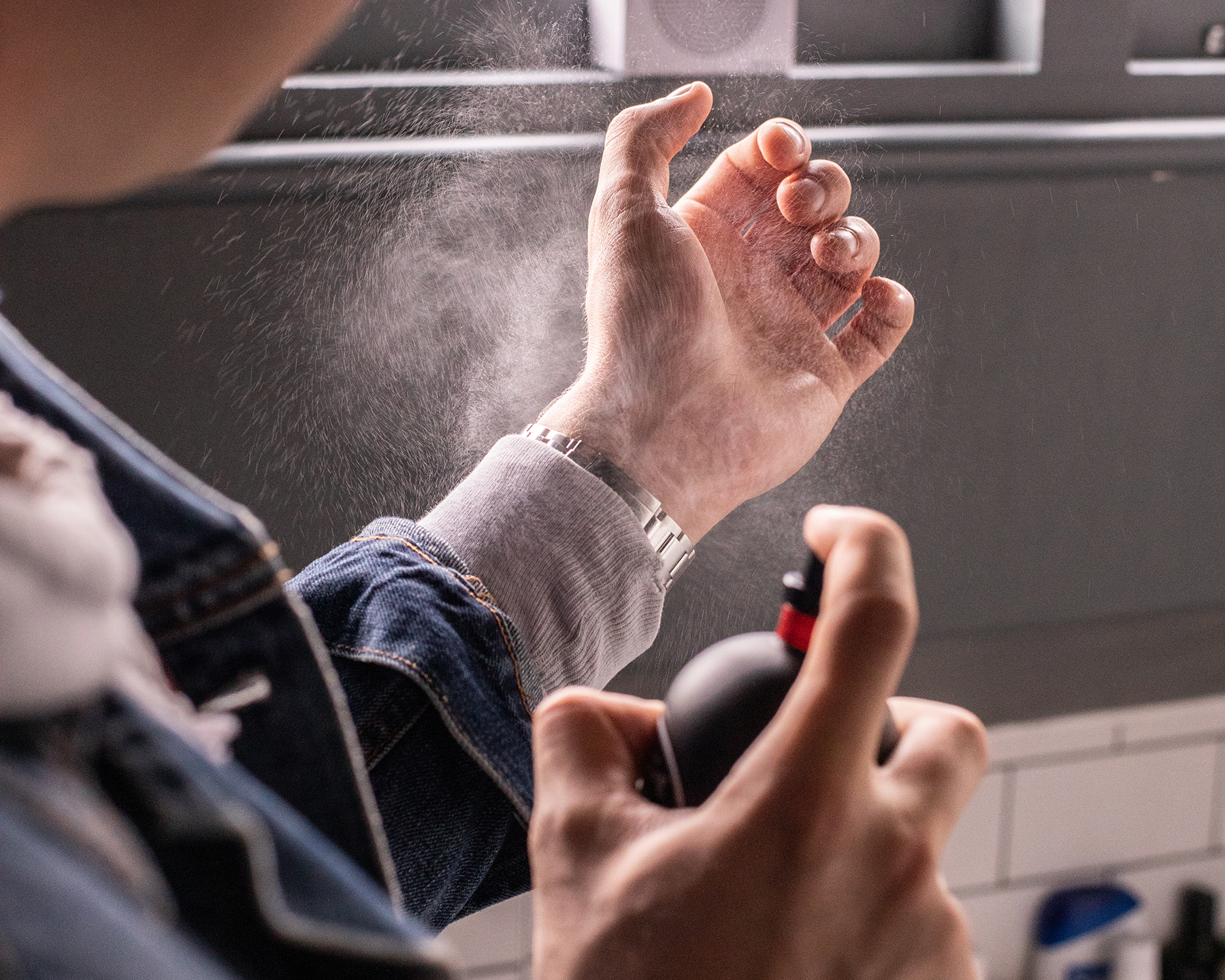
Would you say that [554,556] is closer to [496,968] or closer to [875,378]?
[875,378]

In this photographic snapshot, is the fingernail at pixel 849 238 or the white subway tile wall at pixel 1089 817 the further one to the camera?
the white subway tile wall at pixel 1089 817

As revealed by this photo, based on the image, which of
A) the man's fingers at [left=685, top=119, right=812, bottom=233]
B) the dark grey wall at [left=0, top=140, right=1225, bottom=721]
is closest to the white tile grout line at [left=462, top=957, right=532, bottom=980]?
the dark grey wall at [left=0, top=140, right=1225, bottom=721]

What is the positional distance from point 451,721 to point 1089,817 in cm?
83

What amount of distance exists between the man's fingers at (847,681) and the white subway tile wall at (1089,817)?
0.82m

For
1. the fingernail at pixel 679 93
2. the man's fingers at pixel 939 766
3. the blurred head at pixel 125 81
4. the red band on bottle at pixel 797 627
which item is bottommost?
the red band on bottle at pixel 797 627

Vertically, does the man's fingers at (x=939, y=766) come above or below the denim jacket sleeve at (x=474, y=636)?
above

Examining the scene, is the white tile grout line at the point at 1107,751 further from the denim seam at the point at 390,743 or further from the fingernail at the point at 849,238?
the denim seam at the point at 390,743

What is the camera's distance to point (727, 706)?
1.21 feet

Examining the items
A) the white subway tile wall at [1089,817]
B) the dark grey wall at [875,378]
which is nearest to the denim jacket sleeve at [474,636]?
the dark grey wall at [875,378]

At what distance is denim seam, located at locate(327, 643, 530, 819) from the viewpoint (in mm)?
506

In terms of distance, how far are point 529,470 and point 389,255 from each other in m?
0.20

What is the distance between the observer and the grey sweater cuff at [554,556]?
0.56 metres

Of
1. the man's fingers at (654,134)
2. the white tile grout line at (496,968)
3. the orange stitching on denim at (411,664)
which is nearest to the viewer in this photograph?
the orange stitching on denim at (411,664)

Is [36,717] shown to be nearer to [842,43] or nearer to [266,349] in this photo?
[266,349]
